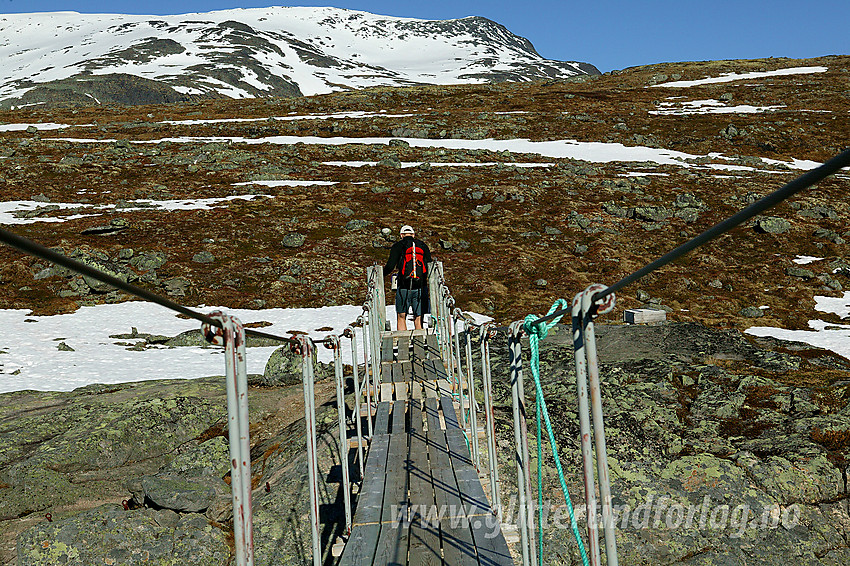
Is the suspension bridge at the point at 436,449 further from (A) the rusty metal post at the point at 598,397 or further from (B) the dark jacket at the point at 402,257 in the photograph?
(B) the dark jacket at the point at 402,257

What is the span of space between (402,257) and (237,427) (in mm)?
10889

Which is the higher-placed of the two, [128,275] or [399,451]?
[128,275]

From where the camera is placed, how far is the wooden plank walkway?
5266 mm

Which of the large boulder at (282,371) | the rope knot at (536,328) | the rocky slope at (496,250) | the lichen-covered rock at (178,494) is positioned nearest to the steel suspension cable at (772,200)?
the rope knot at (536,328)

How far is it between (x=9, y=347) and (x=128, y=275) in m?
7.52

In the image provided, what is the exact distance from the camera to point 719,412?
9992 mm

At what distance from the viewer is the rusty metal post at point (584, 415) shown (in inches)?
106

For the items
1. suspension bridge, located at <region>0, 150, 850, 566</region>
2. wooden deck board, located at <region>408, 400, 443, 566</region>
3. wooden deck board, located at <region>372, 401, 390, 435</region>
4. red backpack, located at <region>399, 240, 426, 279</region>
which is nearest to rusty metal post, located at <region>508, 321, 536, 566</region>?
suspension bridge, located at <region>0, 150, 850, 566</region>

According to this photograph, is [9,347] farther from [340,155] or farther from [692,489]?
[340,155]

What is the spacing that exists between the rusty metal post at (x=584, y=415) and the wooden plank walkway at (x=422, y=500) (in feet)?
8.00

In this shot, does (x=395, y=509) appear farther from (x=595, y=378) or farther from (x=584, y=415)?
(x=595, y=378)

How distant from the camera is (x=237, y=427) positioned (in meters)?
2.75

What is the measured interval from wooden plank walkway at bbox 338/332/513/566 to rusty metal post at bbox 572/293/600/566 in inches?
96.0

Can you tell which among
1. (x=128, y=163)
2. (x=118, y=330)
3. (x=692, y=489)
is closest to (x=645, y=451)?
(x=692, y=489)
